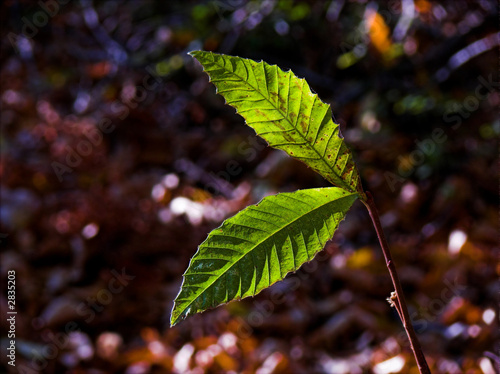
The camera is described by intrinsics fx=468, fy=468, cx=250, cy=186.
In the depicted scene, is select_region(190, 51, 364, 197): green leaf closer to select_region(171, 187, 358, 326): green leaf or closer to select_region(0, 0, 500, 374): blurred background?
select_region(171, 187, 358, 326): green leaf

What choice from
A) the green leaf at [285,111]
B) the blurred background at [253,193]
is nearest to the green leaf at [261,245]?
the green leaf at [285,111]

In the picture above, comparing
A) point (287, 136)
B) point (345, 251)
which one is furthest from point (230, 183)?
point (287, 136)

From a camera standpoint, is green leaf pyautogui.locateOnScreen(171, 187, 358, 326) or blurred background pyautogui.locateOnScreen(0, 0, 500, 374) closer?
green leaf pyautogui.locateOnScreen(171, 187, 358, 326)

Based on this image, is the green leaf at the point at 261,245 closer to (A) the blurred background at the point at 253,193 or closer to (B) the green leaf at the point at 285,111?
(B) the green leaf at the point at 285,111

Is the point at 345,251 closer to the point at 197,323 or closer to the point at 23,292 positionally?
the point at 197,323

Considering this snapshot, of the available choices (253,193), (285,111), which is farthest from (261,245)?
(253,193)

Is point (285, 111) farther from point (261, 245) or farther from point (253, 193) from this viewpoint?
point (253, 193)

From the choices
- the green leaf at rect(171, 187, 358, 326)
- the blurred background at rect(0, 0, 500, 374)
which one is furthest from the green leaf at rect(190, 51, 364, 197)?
the blurred background at rect(0, 0, 500, 374)
